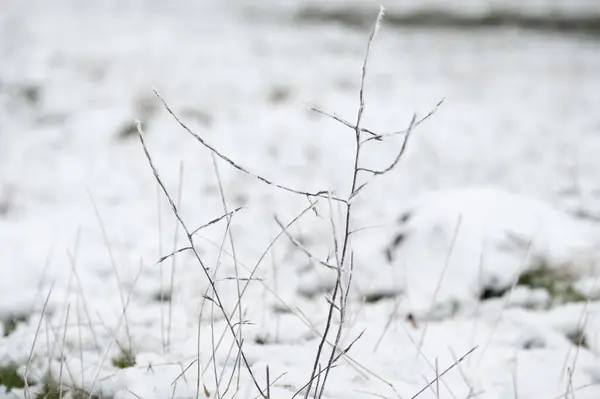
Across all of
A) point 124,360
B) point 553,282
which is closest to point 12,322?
point 124,360

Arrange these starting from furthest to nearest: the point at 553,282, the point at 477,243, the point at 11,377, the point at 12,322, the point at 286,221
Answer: the point at 286,221
the point at 477,243
the point at 553,282
the point at 12,322
the point at 11,377

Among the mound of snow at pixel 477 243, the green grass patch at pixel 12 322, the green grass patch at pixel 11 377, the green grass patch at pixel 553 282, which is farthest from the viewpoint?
the mound of snow at pixel 477 243

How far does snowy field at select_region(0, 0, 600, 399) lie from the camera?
5.34ft

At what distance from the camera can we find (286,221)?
3.26m

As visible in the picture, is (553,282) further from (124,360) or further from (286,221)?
(124,360)

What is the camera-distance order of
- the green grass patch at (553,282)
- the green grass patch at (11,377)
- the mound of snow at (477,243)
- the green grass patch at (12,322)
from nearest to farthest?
the green grass patch at (11,377) → the green grass patch at (12,322) → the green grass patch at (553,282) → the mound of snow at (477,243)

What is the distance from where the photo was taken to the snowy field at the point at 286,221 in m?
1.63

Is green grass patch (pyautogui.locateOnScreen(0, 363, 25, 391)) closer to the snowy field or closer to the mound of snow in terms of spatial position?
the snowy field

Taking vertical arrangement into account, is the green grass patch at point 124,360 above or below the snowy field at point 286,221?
below

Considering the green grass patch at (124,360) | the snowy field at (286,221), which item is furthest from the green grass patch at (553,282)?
the green grass patch at (124,360)

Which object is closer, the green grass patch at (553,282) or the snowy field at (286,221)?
the snowy field at (286,221)

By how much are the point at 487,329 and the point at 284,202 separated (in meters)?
1.75

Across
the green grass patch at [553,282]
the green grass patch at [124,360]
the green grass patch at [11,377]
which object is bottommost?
the green grass patch at [11,377]

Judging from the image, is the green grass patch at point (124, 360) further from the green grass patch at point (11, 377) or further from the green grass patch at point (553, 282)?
the green grass patch at point (553, 282)
